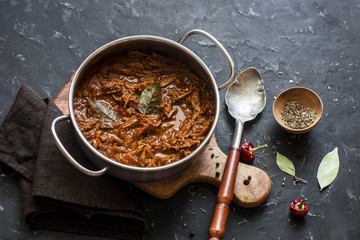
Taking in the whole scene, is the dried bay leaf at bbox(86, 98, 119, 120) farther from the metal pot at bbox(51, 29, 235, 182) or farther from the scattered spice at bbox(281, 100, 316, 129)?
the scattered spice at bbox(281, 100, 316, 129)

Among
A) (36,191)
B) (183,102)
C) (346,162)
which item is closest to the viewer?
(36,191)

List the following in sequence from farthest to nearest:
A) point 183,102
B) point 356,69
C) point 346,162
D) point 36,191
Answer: point 356,69, point 346,162, point 183,102, point 36,191

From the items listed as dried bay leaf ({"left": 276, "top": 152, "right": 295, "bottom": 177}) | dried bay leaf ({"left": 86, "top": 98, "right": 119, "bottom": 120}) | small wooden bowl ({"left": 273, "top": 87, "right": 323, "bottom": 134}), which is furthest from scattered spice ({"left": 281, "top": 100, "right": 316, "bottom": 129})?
dried bay leaf ({"left": 86, "top": 98, "right": 119, "bottom": 120})

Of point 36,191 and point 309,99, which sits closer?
point 36,191

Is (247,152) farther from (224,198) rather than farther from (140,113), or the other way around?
(140,113)

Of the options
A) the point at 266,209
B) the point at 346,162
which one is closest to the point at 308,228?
the point at 266,209

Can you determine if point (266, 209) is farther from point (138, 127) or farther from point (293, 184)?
point (138, 127)

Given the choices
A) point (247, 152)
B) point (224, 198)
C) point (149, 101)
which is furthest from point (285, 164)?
point (149, 101)
